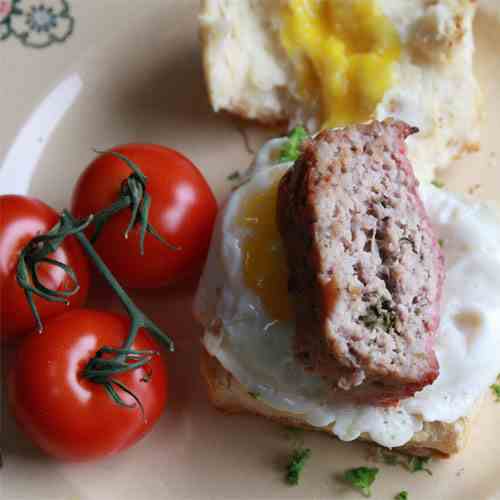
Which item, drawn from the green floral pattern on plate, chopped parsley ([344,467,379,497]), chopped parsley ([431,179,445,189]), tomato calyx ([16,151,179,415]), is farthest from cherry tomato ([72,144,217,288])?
chopped parsley ([344,467,379,497])

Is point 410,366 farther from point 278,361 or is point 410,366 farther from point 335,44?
point 335,44

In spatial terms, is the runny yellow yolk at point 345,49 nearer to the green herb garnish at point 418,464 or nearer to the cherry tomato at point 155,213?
the cherry tomato at point 155,213

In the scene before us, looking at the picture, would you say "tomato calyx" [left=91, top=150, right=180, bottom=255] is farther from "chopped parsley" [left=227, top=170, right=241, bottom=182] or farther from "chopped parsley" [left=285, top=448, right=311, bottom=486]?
"chopped parsley" [left=285, top=448, right=311, bottom=486]

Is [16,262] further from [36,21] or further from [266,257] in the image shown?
[36,21]

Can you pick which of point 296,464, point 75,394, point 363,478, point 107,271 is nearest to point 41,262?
point 107,271

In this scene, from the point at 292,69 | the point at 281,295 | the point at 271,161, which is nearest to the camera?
the point at 281,295

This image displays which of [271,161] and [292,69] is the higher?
[292,69]

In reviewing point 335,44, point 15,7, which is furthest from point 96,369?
point 15,7
